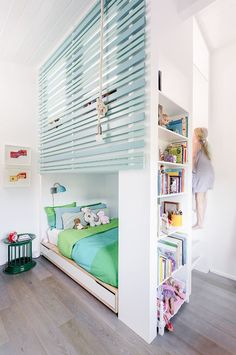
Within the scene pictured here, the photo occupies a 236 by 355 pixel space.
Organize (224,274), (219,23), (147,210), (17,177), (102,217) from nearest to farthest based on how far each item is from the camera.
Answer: (147,210) < (219,23) < (224,274) < (17,177) < (102,217)

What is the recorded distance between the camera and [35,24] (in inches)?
75.6

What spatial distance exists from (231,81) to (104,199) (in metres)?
2.59

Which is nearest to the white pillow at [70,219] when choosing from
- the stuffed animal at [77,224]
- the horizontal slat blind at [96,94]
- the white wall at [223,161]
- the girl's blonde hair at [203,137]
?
the stuffed animal at [77,224]

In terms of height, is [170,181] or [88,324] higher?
[170,181]

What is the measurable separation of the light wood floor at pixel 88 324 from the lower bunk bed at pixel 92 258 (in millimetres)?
110

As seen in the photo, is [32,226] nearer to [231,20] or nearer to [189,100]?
[189,100]

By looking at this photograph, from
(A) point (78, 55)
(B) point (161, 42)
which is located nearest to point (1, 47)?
(A) point (78, 55)

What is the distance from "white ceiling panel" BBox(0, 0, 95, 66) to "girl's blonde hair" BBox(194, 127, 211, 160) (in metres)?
1.68

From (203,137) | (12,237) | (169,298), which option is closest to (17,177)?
(12,237)

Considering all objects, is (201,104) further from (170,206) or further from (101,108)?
(101,108)

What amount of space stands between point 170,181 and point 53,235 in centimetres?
177

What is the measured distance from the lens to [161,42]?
138 centimetres

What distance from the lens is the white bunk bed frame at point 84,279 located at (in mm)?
1609

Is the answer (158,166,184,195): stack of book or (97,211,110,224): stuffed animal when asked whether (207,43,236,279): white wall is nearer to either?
(158,166,184,195): stack of book
